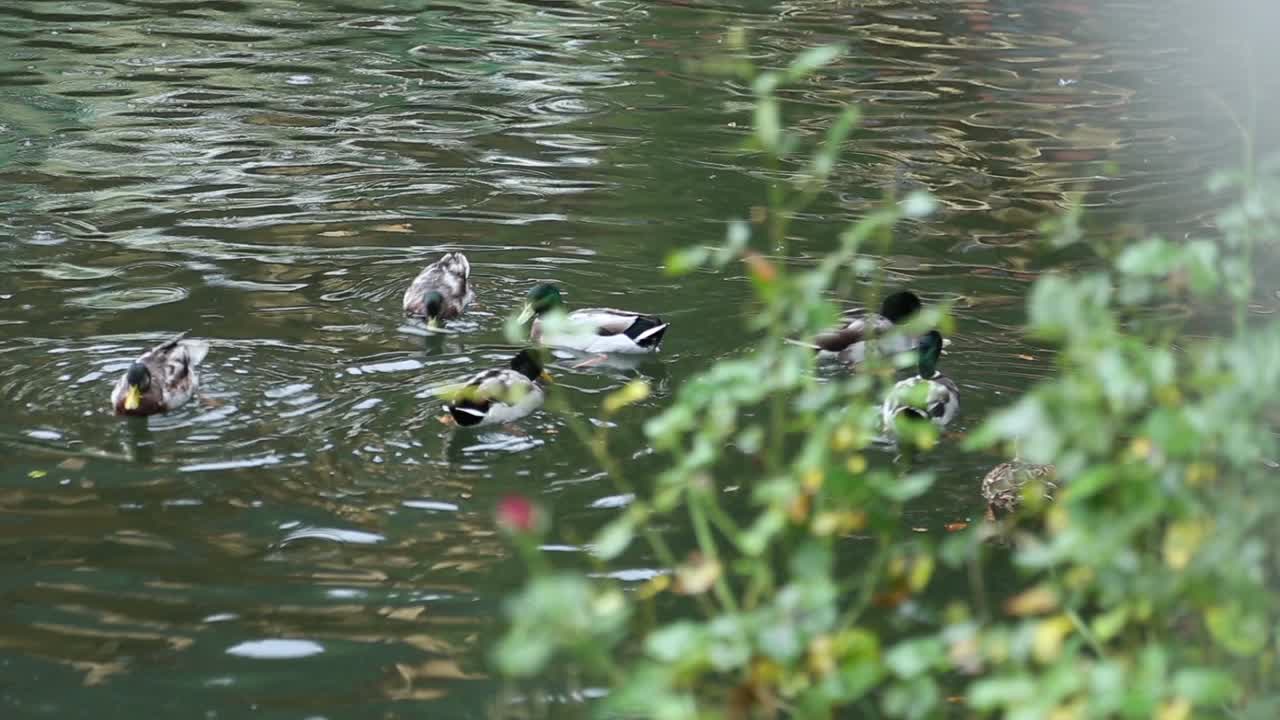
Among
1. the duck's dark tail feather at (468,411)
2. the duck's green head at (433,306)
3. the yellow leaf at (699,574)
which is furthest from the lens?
the duck's green head at (433,306)

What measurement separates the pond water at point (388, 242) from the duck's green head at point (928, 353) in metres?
0.31

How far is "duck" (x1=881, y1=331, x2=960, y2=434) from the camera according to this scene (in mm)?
8234

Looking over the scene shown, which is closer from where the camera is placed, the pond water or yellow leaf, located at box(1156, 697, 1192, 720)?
yellow leaf, located at box(1156, 697, 1192, 720)

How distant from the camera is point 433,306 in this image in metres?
9.73

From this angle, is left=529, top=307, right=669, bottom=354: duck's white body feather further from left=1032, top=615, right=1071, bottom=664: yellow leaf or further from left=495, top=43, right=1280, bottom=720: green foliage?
left=1032, top=615, right=1071, bottom=664: yellow leaf

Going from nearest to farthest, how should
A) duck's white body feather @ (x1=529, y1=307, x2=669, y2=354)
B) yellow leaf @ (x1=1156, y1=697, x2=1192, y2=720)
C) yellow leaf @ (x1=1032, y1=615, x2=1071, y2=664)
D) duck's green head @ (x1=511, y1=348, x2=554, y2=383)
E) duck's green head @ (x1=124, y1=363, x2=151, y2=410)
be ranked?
yellow leaf @ (x1=1156, y1=697, x2=1192, y2=720) → yellow leaf @ (x1=1032, y1=615, x2=1071, y2=664) → duck's green head @ (x1=124, y1=363, x2=151, y2=410) → duck's green head @ (x1=511, y1=348, x2=554, y2=383) → duck's white body feather @ (x1=529, y1=307, x2=669, y2=354)

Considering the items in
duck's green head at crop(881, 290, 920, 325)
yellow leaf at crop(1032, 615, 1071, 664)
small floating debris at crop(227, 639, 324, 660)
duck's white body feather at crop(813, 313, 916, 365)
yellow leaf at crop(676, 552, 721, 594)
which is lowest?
duck's white body feather at crop(813, 313, 916, 365)

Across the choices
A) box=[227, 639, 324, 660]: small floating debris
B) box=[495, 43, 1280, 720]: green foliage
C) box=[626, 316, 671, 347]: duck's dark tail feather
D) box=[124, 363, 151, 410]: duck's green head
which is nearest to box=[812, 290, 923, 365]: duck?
box=[626, 316, 671, 347]: duck's dark tail feather

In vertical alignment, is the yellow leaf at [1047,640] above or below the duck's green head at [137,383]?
above

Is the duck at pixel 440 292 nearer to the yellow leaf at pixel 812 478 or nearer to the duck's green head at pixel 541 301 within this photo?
the duck's green head at pixel 541 301

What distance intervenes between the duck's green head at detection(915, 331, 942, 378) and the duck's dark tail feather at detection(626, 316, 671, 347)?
145 cm

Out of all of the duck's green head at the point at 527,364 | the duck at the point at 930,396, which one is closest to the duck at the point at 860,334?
the duck at the point at 930,396

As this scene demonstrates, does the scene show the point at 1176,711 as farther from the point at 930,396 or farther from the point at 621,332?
the point at 621,332

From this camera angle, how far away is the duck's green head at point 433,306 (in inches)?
383
